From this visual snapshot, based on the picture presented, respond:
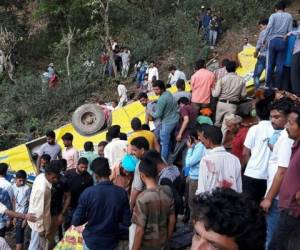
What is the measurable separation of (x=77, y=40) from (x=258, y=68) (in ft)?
49.2

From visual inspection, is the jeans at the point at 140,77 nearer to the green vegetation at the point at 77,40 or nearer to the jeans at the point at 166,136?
the green vegetation at the point at 77,40

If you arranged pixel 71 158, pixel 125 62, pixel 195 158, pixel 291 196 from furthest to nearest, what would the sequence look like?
pixel 125 62 < pixel 71 158 < pixel 195 158 < pixel 291 196

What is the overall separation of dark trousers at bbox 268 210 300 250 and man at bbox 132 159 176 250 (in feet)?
3.41

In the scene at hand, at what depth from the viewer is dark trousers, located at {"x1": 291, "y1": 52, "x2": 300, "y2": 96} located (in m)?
8.36

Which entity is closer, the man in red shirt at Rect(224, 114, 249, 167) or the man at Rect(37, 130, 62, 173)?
the man in red shirt at Rect(224, 114, 249, 167)

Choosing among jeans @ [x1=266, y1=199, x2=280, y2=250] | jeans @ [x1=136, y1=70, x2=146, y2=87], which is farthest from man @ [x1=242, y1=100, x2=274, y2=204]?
jeans @ [x1=136, y1=70, x2=146, y2=87]

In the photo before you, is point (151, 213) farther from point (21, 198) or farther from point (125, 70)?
point (125, 70)

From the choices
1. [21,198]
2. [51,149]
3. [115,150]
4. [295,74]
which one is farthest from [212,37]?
[21,198]

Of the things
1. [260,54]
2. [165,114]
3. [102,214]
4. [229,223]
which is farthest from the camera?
[260,54]

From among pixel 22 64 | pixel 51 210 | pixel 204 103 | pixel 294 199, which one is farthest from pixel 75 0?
pixel 294 199

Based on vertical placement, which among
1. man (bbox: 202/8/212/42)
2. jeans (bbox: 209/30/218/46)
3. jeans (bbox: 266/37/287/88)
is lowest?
jeans (bbox: 266/37/287/88)

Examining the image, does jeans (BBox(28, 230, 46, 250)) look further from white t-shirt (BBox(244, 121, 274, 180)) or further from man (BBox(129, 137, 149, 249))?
white t-shirt (BBox(244, 121, 274, 180))

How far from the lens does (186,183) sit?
6.82 m

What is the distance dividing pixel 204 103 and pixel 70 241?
437 cm
